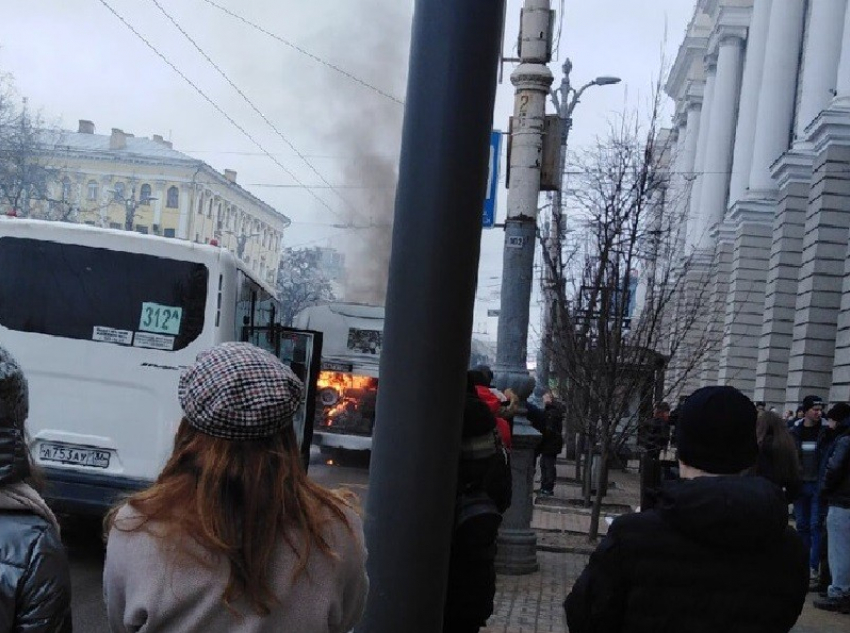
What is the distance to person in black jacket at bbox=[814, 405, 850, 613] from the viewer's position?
33.8 ft

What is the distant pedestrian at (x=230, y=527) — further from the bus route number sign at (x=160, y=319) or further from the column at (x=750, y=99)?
the column at (x=750, y=99)

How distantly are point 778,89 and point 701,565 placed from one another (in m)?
39.7

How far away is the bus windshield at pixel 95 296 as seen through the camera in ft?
33.5

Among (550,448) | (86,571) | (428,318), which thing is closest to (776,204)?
(550,448)

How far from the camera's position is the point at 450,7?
3.72 meters

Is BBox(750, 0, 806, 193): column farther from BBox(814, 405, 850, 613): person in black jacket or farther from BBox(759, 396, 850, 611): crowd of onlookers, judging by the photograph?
BBox(814, 405, 850, 613): person in black jacket

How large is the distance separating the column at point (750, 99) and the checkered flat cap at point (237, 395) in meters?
43.1

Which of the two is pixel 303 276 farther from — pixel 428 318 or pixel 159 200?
pixel 428 318

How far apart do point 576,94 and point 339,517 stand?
2503 cm

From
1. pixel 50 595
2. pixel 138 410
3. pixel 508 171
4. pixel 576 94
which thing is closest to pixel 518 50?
pixel 508 171

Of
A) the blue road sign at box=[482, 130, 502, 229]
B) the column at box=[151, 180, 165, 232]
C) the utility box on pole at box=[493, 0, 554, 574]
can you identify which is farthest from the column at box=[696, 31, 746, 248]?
the column at box=[151, 180, 165, 232]

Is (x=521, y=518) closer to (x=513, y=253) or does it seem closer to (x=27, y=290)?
(x=513, y=253)

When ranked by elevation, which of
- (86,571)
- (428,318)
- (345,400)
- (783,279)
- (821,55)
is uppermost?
(821,55)

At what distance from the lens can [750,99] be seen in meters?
46.7
